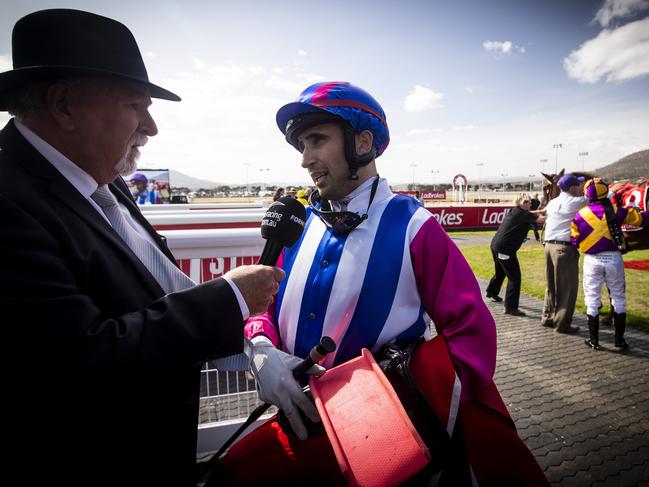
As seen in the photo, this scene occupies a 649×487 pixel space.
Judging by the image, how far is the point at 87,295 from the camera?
1039mm

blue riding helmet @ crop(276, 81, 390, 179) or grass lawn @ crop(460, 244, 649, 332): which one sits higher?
blue riding helmet @ crop(276, 81, 390, 179)

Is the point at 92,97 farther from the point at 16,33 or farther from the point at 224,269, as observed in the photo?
the point at 224,269

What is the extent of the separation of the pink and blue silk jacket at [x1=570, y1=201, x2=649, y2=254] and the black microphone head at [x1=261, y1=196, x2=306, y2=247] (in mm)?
5101

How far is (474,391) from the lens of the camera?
1.37 meters

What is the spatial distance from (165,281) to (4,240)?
0.59m

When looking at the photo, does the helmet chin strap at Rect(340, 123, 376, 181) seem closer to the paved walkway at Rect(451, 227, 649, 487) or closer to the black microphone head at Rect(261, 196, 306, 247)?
the black microphone head at Rect(261, 196, 306, 247)

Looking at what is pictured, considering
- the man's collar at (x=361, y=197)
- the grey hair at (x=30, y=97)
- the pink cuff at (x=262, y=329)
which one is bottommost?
the pink cuff at (x=262, y=329)

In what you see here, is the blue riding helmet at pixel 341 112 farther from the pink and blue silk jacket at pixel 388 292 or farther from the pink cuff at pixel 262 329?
the pink cuff at pixel 262 329

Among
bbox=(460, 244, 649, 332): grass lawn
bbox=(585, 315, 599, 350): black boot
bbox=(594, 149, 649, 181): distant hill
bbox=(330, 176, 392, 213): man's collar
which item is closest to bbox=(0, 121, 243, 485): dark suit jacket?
bbox=(330, 176, 392, 213): man's collar

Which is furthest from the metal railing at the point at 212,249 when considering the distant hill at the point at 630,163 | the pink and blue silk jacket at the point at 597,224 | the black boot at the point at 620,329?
the distant hill at the point at 630,163

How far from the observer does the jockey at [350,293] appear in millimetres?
1397

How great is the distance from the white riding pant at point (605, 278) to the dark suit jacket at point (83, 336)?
5.60m

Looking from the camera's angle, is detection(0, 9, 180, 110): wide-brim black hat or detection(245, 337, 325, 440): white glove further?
detection(245, 337, 325, 440): white glove

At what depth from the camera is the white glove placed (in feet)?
4.55
